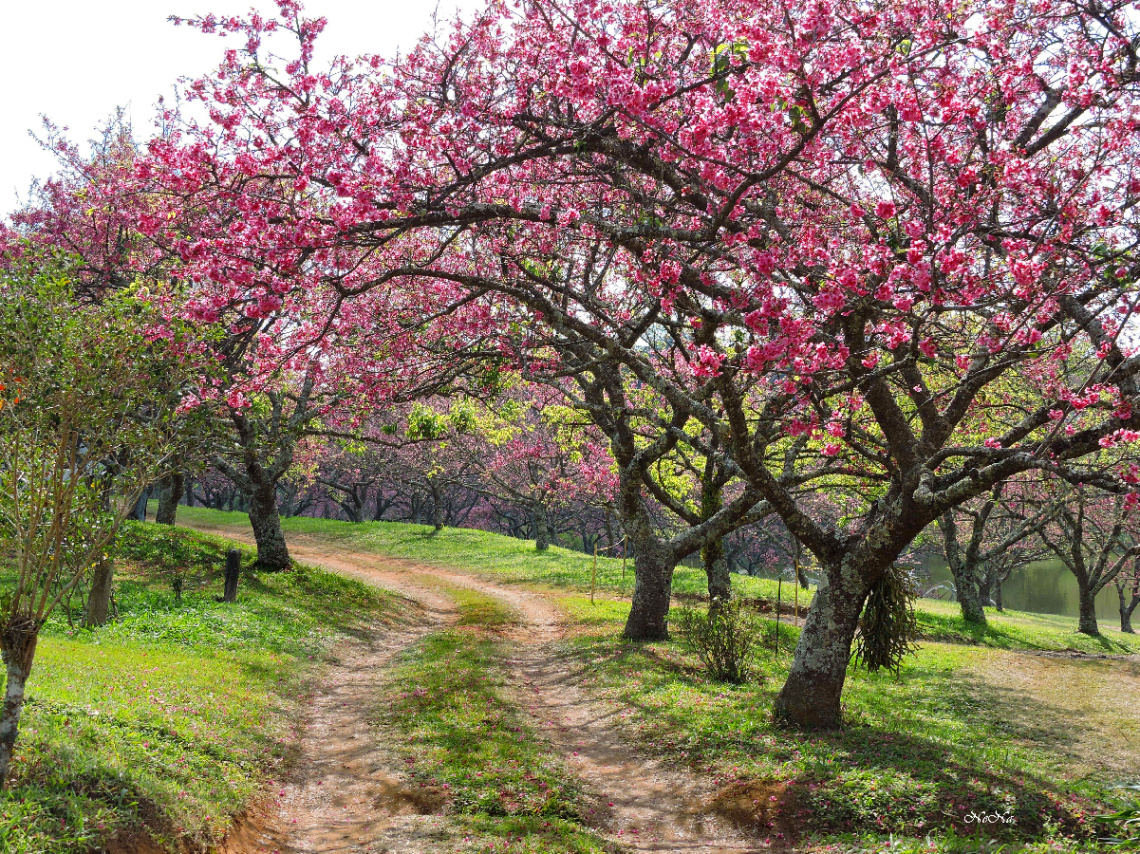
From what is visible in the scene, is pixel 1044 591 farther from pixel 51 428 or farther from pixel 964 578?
pixel 51 428

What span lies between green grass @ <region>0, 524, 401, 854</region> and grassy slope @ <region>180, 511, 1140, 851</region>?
503cm

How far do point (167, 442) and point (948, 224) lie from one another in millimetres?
7843

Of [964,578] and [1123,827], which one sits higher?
[964,578]

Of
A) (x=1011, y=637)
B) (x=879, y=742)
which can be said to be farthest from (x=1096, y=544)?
(x=879, y=742)

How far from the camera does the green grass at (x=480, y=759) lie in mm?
6691

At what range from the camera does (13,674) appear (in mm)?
5391

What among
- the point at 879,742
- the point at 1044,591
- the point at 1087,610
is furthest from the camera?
the point at 1044,591

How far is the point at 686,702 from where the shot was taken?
10.5 meters

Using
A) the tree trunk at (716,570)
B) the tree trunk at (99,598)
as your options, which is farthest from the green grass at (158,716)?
the tree trunk at (716,570)

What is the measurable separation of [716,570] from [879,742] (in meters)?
8.68

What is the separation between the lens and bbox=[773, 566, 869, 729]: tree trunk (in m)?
8.92

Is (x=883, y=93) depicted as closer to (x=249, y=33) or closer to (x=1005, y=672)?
(x=249, y=33)

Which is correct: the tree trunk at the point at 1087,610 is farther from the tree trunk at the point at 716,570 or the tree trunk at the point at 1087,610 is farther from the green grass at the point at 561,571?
the tree trunk at the point at 716,570

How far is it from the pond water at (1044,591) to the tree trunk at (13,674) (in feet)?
Answer: 157
